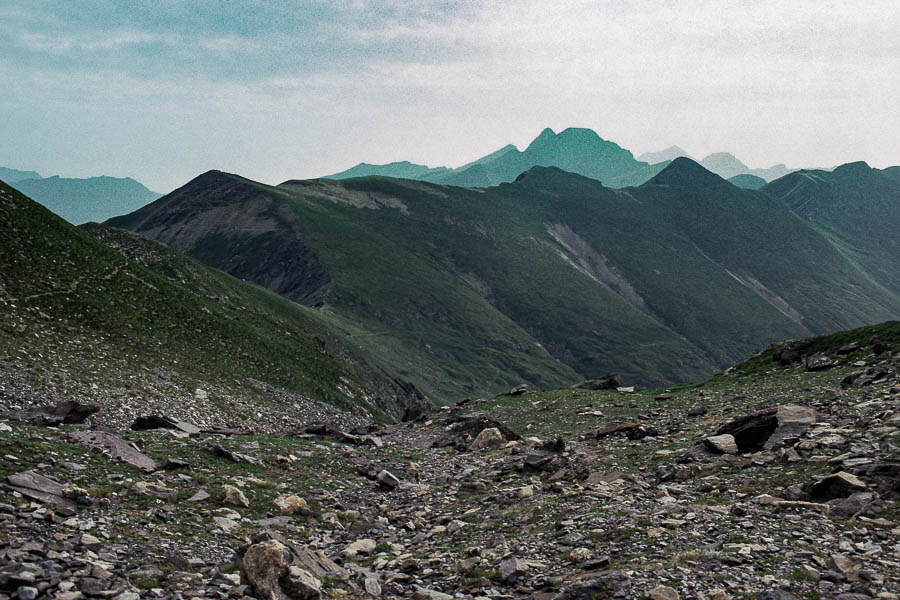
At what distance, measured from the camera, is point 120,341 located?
127 ft

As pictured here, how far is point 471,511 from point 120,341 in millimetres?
31049

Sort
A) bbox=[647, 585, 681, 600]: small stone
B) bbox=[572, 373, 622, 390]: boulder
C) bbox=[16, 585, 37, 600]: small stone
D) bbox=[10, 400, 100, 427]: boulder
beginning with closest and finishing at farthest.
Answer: bbox=[16, 585, 37, 600]: small stone → bbox=[647, 585, 681, 600]: small stone → bbox=[10, 400, 100, 427]: boulder → bbox=[572, 373, 622, 390]: boulder

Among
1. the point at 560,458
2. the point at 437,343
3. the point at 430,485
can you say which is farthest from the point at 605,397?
the point at 437,343

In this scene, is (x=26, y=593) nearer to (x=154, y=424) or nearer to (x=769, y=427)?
(x=154, y=424)

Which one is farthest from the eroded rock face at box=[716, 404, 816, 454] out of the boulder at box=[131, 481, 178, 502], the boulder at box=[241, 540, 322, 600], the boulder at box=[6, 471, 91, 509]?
the boulder at box=[6, 471, 91, 509]

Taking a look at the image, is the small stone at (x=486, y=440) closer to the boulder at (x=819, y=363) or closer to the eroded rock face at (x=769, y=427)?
the eroded rock face at (x=769, y=427)

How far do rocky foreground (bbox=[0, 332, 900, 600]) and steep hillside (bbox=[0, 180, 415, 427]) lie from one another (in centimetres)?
406

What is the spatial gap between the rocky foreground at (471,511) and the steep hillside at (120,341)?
4.06 metres

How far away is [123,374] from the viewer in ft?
114

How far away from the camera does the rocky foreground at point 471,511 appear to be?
11281mm

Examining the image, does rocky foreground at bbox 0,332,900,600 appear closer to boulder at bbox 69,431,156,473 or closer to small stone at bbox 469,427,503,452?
boulder at bbox 69,431,156,473

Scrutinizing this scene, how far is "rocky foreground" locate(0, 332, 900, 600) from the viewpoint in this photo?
1128cm

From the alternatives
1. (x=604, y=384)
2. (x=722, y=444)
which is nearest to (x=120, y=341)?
(x=722, y=444)

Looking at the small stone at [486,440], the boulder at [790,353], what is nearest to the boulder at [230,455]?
the small stone at [486,440]
